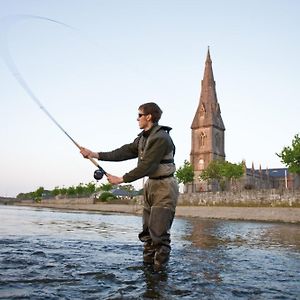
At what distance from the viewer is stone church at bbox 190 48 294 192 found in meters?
91.8

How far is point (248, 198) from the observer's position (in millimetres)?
47219

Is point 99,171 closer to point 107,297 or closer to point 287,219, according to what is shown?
point 107,297

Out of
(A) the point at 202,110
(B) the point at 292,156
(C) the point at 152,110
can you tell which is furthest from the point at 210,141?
(C) the point at 152,110

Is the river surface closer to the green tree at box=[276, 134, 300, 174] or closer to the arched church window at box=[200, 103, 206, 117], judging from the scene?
the green tree at box=[276, 134, 300, 174]

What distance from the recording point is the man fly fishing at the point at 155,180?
446cm

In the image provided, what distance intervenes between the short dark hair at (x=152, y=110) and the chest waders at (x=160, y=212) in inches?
13.6

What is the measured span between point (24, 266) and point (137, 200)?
64.6 m

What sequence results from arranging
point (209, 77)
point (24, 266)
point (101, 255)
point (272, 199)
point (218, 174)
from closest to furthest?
1. point (24, 266)
2. point (101, 255)
3. point (272, 199)
4. point (218, 174)
5. point (209, 77)

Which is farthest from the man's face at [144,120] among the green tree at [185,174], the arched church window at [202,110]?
the arched church window at [202,110]

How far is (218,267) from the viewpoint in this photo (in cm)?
469

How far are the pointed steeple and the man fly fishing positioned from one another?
90.4 m

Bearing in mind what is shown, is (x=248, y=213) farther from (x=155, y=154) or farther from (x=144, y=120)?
(x=155, y=154)

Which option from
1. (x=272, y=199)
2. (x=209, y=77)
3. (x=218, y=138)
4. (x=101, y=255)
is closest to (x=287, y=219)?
(x=272, y=199)

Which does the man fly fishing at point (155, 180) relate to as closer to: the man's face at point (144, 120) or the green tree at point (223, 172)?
the man's face at point (144, 120)
